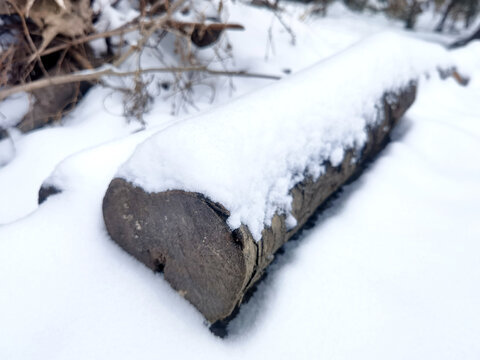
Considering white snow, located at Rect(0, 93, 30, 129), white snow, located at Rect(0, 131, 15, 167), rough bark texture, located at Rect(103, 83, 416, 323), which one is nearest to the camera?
rough bark texture, located at Rect(103, 83, 416, 323)

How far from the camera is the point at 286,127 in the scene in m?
1.08

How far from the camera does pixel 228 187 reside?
87 cm

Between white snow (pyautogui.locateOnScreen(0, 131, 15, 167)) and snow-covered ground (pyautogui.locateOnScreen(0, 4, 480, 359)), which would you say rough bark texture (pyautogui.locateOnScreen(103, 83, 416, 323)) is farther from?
white snow (pyautogui.locateOnScreen(0, 131, 15, 167))

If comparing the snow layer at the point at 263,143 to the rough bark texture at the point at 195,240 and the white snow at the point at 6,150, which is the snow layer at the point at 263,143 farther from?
the white snow at the point at 6,150

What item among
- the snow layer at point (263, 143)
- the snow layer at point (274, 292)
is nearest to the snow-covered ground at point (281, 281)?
the snow layer at point (274, 292)

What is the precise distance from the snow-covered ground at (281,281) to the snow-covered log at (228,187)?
0.12m

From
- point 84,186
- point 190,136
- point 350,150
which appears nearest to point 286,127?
point 190,136

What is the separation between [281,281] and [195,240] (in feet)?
1.31

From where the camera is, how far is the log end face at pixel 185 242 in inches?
34.5

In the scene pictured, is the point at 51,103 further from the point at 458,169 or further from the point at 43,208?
the point at 458,169

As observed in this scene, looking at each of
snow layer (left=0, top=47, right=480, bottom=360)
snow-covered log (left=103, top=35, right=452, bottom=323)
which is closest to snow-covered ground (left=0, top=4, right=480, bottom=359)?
snow layer (left=0, top=47, right=480, bottom=360)

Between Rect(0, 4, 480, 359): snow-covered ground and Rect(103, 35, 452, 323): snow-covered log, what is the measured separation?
118 millimetres

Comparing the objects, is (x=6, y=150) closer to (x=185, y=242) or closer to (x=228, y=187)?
(x=185, y=242)

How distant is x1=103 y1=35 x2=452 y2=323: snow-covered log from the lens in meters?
0.88
